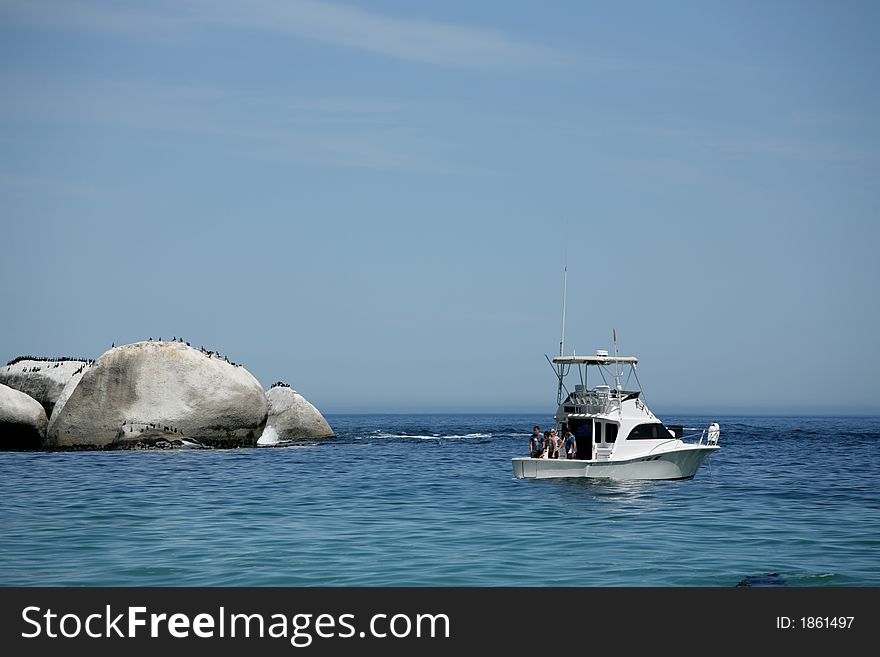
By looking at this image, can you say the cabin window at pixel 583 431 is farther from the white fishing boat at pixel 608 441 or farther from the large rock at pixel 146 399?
the large rock at pixel 146 399

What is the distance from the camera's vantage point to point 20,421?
53.4 metres

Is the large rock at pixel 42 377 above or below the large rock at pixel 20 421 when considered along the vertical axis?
above

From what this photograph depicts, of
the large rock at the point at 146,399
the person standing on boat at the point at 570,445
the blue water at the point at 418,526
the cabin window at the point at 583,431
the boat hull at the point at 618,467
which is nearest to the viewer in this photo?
the blue water at the point at 418,526

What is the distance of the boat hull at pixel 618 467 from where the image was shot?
33.6 metres

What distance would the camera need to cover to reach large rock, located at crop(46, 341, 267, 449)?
49.8 metres

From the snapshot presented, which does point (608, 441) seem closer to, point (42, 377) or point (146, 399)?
point (146, 399)

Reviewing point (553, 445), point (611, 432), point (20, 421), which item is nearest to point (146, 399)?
point (20, 421)

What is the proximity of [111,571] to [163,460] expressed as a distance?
26169mm

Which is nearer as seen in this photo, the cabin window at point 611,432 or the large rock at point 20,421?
the cabin window at point 611,432

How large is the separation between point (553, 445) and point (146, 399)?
24.4 meters

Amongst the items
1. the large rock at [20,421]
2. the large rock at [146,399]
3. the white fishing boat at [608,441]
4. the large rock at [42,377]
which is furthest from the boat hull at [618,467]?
the large rock at [42,377]

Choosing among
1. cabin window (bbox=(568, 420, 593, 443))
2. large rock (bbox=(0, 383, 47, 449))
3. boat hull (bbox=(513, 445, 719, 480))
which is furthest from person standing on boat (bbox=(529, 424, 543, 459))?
large rock (bbox=(0, 383, 47, 449))

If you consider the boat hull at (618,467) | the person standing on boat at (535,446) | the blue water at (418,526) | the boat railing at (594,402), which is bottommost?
the blue water at (418,526)
